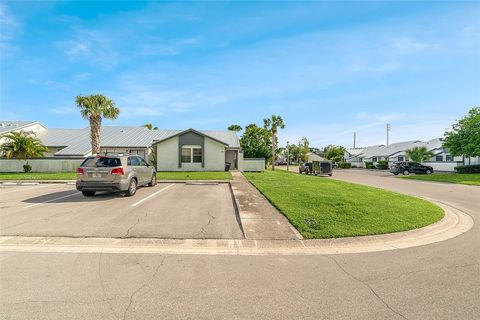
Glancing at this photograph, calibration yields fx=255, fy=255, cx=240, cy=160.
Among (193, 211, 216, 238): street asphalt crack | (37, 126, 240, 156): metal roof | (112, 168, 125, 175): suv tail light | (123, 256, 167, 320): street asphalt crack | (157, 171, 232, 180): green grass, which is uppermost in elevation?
(37, 126, 240, 156): metal roof

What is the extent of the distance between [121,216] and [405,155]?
2388 inches

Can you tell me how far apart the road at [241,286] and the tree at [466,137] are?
32.7 meters

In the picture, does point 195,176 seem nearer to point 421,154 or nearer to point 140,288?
point 140,288

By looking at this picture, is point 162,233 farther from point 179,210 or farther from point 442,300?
point 442,300

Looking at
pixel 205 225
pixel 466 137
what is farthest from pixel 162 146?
pixel 466 137

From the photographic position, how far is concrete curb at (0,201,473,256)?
4973mm

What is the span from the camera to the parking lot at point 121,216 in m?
6.04

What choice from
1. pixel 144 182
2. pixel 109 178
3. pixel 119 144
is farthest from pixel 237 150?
pixel 109 178

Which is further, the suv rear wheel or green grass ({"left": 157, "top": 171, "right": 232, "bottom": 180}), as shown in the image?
green grass ({"left": 157, "top": 171, "right": 232, "bottom": 180})

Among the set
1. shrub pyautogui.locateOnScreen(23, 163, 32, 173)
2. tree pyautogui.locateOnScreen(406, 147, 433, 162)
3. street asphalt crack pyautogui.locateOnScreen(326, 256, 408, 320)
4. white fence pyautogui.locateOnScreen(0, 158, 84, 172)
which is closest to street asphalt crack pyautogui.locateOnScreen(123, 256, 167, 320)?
street asphalt crack pyautogui.locateOnScreen(326, 256, 408, 320)

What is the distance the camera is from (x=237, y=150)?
30156 mm

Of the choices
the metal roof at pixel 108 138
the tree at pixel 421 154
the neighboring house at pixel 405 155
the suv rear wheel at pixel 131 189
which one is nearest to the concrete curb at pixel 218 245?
the suv rear wheel at pixel 131 189

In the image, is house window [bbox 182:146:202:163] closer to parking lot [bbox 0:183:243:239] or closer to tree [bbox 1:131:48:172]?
tree [bbox 1:131:48:172]

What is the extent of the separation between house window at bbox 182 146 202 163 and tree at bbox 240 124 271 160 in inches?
647
